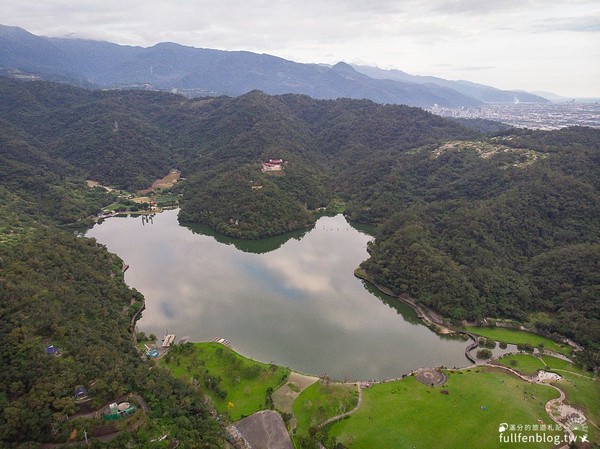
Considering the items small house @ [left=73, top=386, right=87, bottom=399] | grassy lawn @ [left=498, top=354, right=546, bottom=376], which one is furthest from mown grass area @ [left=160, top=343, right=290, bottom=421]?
grassy lawn @ [left=498, top=354, right=546, bottom=376]

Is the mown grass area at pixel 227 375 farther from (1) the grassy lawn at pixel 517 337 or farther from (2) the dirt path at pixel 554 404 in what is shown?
(1) the grassy lawn at pixel 517 337

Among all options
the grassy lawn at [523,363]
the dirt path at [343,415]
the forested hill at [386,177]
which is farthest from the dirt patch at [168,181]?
the grassy lawn at [523,363]

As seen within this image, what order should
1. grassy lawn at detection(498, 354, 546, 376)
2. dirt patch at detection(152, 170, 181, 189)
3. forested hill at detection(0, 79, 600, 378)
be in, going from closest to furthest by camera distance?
grassy lawn at detection(498, 354, 546, 376) → forested hill at detection(0, 79, 600, 378) → dirt patch at detection(152, 170, 181, 189)

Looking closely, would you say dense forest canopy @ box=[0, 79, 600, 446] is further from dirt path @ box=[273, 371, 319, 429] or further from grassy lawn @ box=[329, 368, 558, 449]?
grassy lawn @ box=[329, 368, 558, 449]

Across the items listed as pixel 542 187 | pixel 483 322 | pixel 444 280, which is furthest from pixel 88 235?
pixel 542 187

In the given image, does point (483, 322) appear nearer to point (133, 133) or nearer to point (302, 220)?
point (302, 220)

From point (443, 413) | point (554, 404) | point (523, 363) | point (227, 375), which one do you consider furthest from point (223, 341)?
point (554, 404)

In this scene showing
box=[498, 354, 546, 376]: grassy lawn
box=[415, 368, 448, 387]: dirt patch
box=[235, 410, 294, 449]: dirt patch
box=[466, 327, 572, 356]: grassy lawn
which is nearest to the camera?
box=[235, 410, 294, 449]: dirt patch

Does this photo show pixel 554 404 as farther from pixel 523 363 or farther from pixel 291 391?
pixel 291 391
